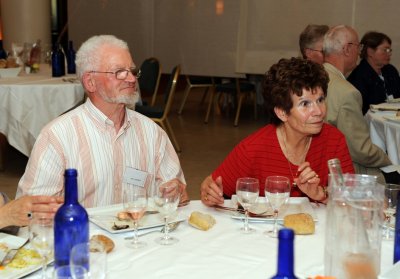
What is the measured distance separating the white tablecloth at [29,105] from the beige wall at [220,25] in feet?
14.4

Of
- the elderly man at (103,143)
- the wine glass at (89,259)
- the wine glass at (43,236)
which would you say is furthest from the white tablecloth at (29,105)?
the wine glass at (89,259)

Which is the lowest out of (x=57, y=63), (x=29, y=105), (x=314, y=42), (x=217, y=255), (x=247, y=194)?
(x=29, y=105)

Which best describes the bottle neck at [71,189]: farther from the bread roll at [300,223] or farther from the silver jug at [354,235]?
the bread roll at [300,223]

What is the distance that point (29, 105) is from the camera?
547 centimetres

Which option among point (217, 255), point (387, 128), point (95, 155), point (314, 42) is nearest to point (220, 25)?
point (314, 42)

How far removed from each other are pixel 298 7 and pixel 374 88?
3.80 m

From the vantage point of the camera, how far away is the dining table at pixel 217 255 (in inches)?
59.2

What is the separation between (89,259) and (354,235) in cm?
60

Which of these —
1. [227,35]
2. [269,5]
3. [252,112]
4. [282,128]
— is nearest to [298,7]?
[269,5]

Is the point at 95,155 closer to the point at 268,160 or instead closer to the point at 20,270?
the point at 268,160

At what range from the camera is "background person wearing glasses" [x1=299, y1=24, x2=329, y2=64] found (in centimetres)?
447

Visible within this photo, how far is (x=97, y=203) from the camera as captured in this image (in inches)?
97.3

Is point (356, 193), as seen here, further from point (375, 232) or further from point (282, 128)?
point (282, 128)

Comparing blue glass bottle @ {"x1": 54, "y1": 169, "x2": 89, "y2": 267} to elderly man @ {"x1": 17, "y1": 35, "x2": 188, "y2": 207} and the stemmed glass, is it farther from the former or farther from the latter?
elderly man @ {"x1": 17, "y1": 35, "x2": 188, "y2": 207}
